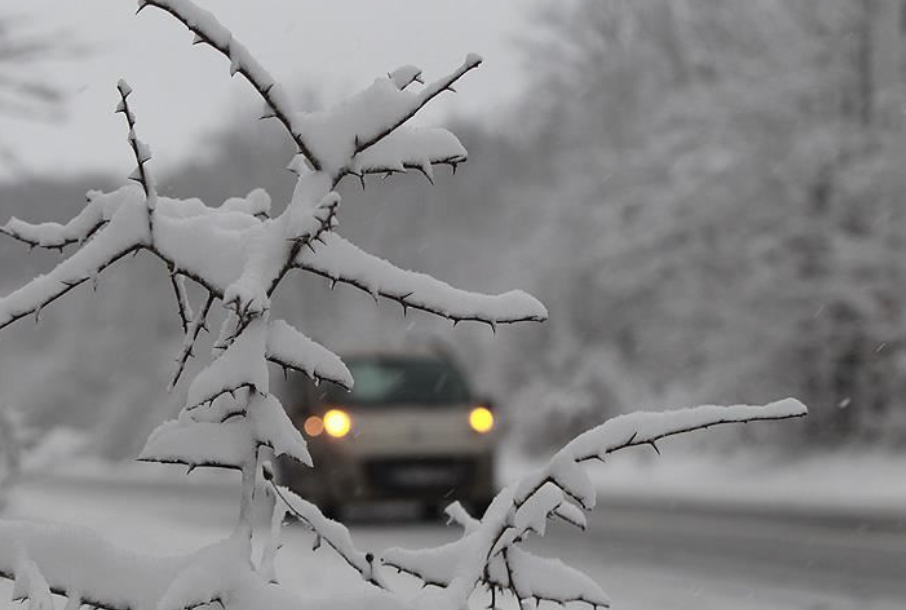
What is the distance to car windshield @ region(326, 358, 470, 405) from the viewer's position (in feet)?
46.8

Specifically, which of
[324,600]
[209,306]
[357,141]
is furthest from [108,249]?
[324,600]

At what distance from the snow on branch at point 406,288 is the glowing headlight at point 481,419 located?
40.4 ft

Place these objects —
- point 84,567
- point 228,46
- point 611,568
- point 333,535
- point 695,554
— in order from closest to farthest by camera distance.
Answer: point 228,46, point 84,567, point 333,535, point 611,568, point 695,554

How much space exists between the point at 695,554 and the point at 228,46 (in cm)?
971

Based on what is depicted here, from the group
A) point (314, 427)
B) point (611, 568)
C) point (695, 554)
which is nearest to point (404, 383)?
point (314, 427)

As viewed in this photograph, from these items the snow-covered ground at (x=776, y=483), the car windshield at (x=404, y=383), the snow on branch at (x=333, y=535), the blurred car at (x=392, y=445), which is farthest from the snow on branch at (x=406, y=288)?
the snow-covered ground at (x=776, y=483)

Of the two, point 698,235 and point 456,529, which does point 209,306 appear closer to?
point 456,529

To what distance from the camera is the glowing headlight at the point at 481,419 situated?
46.5 ft

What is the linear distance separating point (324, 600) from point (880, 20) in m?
21.3

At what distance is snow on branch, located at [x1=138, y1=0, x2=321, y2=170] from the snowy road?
4.07 m

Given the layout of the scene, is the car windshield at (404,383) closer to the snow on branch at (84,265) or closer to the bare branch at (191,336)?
the bare branch at (191,336)

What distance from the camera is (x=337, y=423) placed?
13875 millimetres

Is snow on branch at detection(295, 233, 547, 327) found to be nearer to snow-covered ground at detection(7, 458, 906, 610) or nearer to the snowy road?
snow-covered ground at detection(7, 458, 906, 610)

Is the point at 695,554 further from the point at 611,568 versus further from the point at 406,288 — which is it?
the point at 406,288
